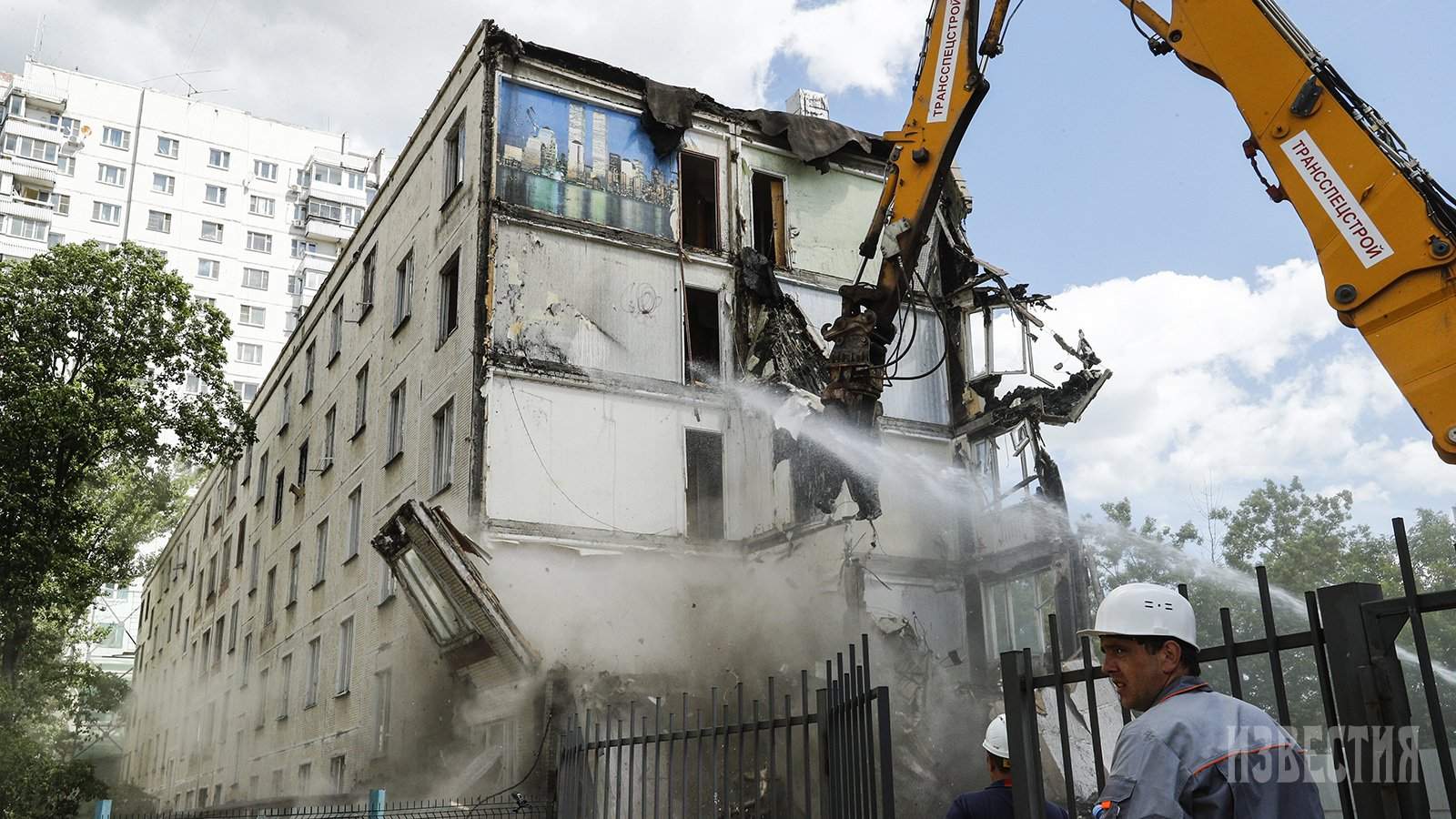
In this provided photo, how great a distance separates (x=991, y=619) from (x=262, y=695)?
18735 mm

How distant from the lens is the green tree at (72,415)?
22.2m

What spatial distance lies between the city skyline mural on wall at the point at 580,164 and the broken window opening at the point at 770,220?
197 centimetres

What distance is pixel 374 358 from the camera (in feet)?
78.5

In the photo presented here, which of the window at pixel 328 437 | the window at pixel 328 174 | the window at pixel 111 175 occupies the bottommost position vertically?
the window at pixel 328 437

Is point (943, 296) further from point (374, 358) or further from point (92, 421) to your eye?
point (92, 421)

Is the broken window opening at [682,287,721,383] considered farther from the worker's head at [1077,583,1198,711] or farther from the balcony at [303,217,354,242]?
the balcony at [303,217,354,242]

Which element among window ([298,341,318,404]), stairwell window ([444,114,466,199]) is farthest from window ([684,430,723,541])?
window ([298,341,318,404])

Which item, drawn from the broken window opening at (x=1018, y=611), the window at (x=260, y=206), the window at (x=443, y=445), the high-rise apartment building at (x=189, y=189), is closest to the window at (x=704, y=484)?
the window at (x=443, y=445)

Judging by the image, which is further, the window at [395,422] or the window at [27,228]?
the window at [27,228]

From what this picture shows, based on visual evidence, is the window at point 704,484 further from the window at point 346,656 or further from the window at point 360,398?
the window at point 360,398

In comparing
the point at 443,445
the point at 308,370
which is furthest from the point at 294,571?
the point at 443,445

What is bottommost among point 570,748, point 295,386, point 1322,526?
point 570,748

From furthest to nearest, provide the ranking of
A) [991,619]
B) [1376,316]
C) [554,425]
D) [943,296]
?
[943,296] → [991,619] → [554,425] → [1376,316]

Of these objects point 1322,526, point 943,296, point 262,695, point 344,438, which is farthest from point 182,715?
point 1322,526
